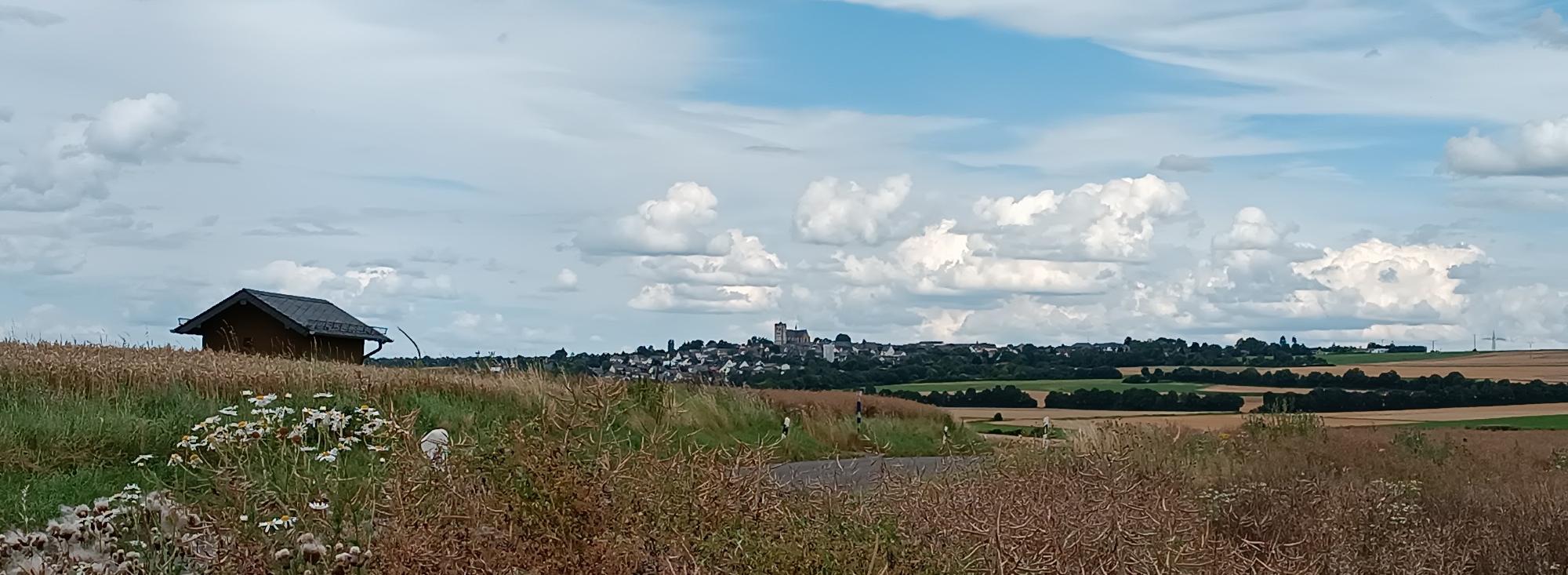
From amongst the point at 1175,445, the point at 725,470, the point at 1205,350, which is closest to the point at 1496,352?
the point at 1205,350

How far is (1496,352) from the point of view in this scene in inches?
2586

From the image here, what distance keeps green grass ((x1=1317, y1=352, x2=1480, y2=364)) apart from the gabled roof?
41822 mm

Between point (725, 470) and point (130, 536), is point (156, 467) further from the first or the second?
point (725, 470)

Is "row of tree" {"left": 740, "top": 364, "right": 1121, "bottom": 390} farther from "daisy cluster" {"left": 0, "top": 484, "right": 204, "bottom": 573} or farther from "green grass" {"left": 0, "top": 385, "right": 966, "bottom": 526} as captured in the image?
"daisy cluster" {"left": 0, "top": 484, "right": 204, "bottom": 573}

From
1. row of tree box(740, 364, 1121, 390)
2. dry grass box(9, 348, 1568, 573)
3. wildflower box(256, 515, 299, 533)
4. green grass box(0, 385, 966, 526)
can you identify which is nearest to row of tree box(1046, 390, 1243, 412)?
row of tree box(740, 364, 1121, 390)

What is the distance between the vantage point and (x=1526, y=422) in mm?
32156

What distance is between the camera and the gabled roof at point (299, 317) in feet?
101

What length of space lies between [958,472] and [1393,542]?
3.52m

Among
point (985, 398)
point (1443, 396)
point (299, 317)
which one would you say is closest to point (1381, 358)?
point (1443, 396)

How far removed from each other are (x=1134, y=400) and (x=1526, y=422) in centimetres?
1034

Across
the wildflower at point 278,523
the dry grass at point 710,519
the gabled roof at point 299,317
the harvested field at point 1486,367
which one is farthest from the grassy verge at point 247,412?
the harvested field at point 1486,367

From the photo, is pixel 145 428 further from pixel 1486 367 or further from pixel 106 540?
pixel 1486 367

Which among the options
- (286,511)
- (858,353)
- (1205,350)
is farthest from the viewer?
(1205,350)

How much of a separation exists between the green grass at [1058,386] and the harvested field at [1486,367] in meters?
4.37
